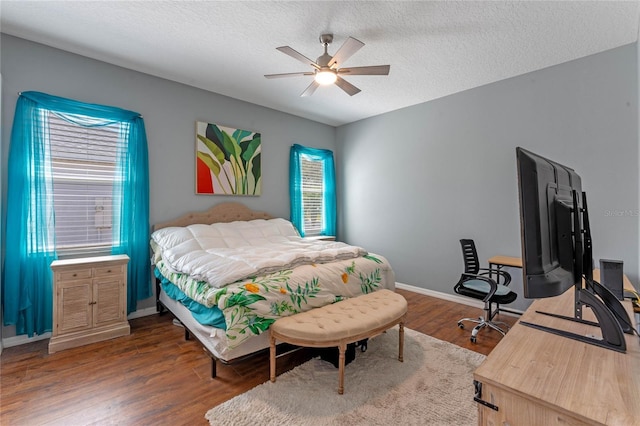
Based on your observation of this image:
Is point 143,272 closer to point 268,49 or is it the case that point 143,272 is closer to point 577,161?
point 268,49

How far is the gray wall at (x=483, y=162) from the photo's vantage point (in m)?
2.79

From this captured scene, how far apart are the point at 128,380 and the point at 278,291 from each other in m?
1.25

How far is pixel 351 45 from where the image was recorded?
87.0 inches

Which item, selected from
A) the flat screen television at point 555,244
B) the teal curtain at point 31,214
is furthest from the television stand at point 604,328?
the teal curtain at point 31,214

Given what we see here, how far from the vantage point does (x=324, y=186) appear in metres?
5.34

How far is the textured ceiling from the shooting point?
2.25m

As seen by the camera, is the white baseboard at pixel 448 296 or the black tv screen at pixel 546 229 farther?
the white baseboard at pixel 448 296

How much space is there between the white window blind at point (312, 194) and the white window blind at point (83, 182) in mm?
2702

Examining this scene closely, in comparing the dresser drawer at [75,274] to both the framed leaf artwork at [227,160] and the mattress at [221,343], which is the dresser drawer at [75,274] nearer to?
the mattress at [221,343]

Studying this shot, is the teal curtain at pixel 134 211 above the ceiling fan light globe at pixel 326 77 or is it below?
below

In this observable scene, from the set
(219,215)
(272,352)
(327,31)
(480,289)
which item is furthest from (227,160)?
(480,289)

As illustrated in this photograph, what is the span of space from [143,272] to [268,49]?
2726 mm

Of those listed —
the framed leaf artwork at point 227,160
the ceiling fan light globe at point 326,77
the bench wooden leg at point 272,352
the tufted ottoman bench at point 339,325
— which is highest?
the ceiling fan light globe at point 326,77

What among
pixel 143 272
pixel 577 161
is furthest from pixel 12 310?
pixel 577 161
